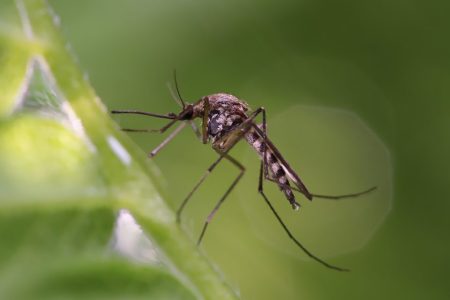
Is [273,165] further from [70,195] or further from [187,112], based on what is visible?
[70,195]

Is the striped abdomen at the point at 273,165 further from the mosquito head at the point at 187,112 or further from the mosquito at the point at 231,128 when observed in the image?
the mosquito head at the point at 187,112

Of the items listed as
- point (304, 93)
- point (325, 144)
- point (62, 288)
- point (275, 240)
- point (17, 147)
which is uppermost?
point (17, 147)

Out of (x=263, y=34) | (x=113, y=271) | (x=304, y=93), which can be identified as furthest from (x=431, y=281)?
(x=113, y=271)

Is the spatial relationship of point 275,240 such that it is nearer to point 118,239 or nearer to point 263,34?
point 263,34

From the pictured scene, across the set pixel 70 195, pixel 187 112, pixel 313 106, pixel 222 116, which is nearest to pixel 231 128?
pixel 222 116

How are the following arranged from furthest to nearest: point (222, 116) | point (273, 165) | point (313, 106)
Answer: point (313, 106), point (273, 165), point (222, 116)

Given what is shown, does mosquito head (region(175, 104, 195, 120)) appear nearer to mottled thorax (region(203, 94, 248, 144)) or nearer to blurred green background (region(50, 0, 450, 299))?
mottled thorax (region(203, 94, 248, 144))
